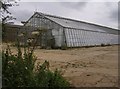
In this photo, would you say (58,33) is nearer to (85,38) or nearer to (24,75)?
(85,38)

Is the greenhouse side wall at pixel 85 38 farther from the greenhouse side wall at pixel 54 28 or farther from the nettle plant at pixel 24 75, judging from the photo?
the nettle plant at pixel 24 75

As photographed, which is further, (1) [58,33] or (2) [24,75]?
(1) [58,33]

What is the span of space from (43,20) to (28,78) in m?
25.8

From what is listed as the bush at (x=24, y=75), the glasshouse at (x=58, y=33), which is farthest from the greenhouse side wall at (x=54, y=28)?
the bush at (x=24, y=75)

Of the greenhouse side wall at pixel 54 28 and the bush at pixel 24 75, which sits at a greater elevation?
the greenhouse side wall at pixel 54 28

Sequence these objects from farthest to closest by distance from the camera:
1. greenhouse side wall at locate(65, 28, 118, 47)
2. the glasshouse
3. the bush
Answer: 1. greenhouse side wall at locate(65, 28, 118, 47)
2. the glasshouse
3. the bush

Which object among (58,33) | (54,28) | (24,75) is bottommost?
(24,75)

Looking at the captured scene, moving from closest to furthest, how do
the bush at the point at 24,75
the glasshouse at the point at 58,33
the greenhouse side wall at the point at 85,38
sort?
the bush at the point at 24,75, the glasshouse at the point at 58,33, the greenhouse side wall at the point at 85,38

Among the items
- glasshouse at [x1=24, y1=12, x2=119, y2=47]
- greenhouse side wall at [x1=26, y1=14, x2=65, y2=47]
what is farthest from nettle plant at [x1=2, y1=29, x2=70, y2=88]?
greenhouse side wall at [x1=26, y1=14, x2=65, y2=47]

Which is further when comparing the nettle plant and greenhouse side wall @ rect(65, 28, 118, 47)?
greenhouse side wall @ rect(65, 28, 118, 47)

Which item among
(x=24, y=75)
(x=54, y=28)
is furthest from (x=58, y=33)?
(x=24, y=75)

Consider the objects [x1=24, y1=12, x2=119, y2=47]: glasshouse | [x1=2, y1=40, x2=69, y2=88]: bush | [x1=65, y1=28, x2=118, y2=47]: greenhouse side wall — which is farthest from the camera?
[x1=65, y1=28, x2=118, y2=47]: greenhouse side wall

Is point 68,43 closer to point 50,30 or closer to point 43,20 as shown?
point 50,30

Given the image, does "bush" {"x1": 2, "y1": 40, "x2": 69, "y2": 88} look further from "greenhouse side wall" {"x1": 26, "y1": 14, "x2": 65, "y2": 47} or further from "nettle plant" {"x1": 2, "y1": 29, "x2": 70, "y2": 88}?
"greenhouse side wall" {"x1": 26, "y1": 14, "x2": 65, "y2": 47}
